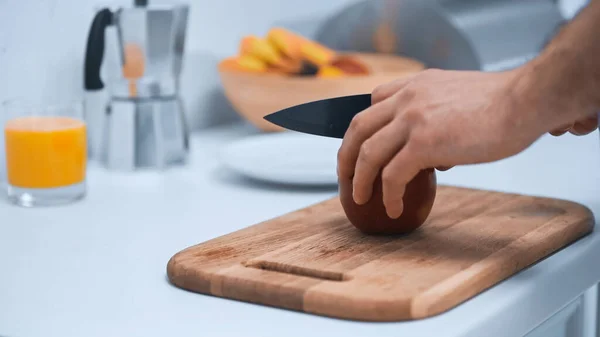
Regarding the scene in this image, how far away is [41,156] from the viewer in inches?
→ 45.3

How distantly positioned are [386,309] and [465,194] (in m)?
0.41

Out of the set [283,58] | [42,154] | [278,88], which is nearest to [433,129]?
[42,154]

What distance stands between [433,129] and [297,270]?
180 millimetres

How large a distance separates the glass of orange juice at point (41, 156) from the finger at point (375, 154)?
45cm

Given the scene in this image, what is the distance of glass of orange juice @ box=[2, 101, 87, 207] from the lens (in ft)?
3.79

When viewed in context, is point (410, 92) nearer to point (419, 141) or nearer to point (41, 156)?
point (419, 141)

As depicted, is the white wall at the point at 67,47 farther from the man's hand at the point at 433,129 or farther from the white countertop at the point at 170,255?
the man's hand at the point at 433,129

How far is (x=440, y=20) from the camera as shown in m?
1.77

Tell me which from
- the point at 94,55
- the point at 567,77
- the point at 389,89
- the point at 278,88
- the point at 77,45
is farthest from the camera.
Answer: the point at 278,88

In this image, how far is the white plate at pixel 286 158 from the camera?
1.21 metres

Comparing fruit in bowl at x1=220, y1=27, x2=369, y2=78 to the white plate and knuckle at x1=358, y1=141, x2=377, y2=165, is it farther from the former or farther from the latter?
knuckle at x1=358, y1=141, x2=377, y2=165

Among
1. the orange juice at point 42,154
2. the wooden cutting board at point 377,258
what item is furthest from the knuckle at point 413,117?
the orange juice at point 42,154

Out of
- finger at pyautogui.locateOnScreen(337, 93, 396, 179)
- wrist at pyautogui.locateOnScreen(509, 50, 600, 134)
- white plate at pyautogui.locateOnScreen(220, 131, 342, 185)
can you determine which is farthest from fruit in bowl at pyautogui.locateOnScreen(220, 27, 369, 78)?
wrist at pyautogui.locateOnScreen(509, 50, 600, 134)

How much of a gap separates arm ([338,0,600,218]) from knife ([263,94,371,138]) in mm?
103
